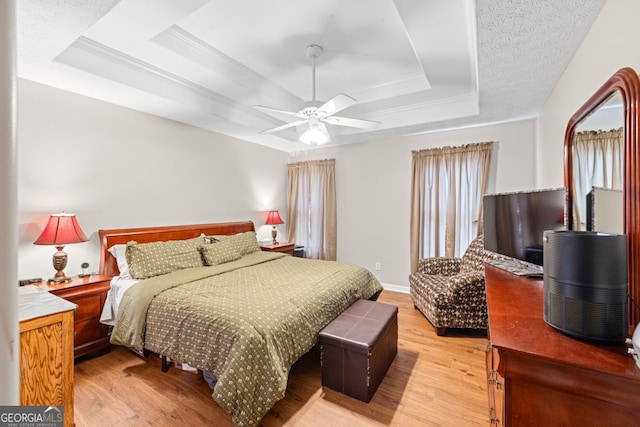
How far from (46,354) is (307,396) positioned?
155cm

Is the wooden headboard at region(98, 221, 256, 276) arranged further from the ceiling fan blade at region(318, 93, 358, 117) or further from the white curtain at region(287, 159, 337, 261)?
the ceiling fan blade at region(318, 93, 358, 117)

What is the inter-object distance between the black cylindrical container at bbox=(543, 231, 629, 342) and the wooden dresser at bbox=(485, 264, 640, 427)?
5 cm

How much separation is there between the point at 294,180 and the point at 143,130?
2580 millimetres

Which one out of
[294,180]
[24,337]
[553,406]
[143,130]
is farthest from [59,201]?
[553,406]

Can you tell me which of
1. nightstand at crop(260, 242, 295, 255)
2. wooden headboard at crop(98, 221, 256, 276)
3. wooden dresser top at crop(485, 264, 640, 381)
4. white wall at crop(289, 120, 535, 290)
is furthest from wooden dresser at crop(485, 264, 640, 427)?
nightstand at crop(260, 242, 295, 255)

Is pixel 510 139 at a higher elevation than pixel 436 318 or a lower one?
higher

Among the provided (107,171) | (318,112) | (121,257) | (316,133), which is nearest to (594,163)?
(318,112)

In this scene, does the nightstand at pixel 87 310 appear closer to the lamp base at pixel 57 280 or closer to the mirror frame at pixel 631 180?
the lamp base at pixel 57 280

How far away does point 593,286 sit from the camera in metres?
0.97

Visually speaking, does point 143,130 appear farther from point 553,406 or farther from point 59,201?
point 553,406

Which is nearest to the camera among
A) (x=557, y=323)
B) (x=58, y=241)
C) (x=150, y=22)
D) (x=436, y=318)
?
(x=557, y=323)

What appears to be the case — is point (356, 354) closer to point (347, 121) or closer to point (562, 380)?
point (562, 380)

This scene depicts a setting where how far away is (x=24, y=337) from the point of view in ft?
4.59

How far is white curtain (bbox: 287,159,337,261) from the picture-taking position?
4.88 m
